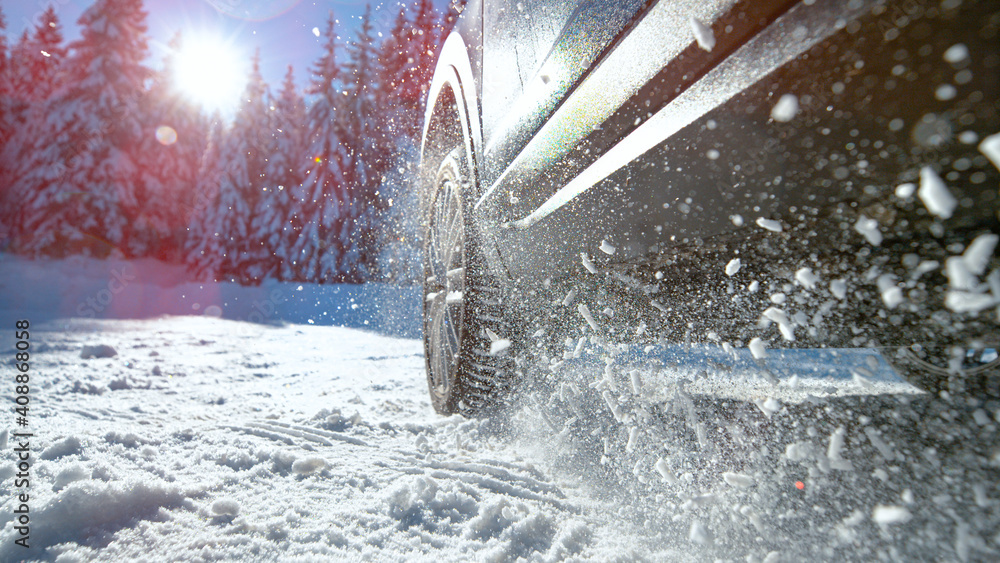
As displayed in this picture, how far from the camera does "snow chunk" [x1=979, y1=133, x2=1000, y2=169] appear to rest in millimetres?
535

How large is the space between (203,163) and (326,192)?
5857mm

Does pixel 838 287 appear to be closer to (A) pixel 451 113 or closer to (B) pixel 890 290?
(B) pixel 890 290

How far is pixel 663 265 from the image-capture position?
1.21 m

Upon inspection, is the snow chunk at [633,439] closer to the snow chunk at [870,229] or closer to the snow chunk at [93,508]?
the snow chunk at [870,229]

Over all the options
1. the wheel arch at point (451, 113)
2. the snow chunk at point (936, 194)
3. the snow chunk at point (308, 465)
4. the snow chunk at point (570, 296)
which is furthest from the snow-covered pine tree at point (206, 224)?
the snow chunk at point (936, 194)

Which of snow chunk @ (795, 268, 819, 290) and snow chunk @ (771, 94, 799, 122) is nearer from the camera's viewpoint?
snow chunk @ (771, 94, 799, 122)

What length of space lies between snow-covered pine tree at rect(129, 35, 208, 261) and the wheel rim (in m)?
17.6

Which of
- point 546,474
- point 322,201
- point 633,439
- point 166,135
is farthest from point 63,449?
point 166,135

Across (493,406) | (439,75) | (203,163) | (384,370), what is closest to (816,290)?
(493,406)

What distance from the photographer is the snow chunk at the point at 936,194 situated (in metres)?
0.60

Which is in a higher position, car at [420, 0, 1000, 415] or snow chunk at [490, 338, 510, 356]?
car at [420, 0, 1000, 415]

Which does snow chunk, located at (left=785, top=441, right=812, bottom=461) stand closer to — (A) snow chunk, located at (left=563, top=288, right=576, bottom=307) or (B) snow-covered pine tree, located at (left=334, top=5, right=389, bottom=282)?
(A) snow chunk, located at (left=563, top=288, right=576, bottom=307)

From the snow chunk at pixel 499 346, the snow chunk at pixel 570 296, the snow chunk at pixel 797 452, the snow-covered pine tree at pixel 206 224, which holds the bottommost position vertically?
the snow chunk at pixel 797 452

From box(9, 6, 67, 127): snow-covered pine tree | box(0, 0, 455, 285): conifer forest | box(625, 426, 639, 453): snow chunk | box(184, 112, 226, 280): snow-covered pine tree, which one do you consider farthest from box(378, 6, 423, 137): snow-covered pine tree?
box(9, 6, 67, 127): snow-covered pine tree
